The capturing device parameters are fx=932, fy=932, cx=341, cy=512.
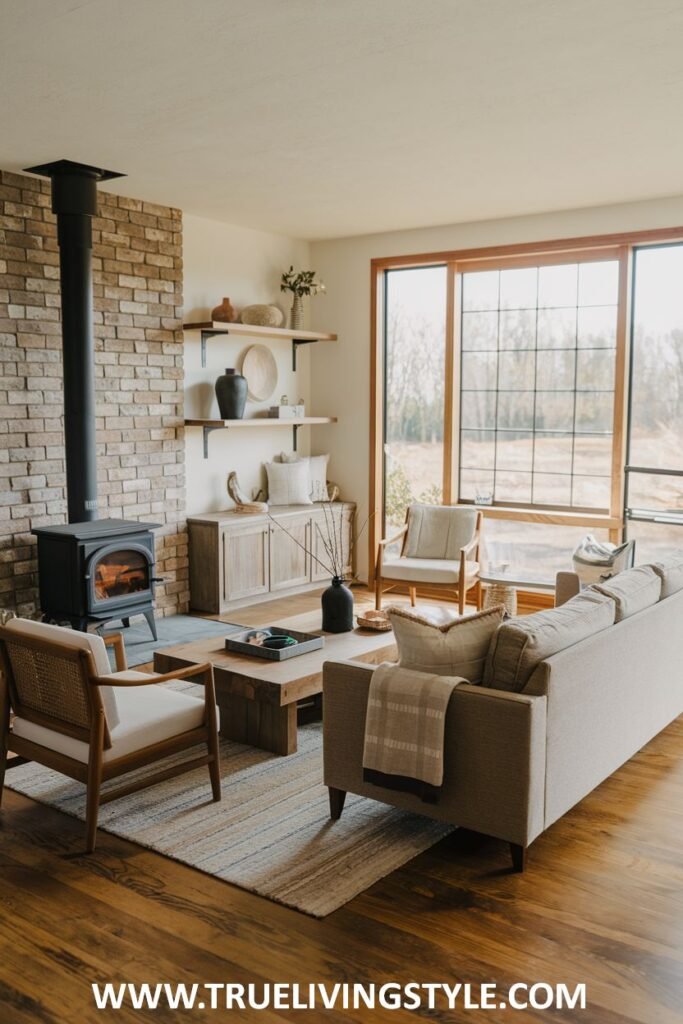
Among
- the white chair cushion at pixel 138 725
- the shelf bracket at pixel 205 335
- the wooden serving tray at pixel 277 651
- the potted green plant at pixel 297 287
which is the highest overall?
the potted green plant at pixel 297 287

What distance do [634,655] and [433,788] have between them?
1.10 metres

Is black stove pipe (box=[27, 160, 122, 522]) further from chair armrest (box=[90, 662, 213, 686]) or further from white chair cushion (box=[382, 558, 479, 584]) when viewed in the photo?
chair armrest (box=[90, 662, 213, 686])

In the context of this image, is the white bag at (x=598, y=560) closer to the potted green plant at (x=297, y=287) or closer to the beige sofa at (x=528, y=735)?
the beige sofa at (x=528, y=735)

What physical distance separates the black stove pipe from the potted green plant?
221 centimetres

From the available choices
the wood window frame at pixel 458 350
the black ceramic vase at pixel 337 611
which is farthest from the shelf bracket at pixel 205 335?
the black ceramic vase at pixel 337 611

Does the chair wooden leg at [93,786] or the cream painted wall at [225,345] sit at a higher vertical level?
the cream painted wall at [225,345]

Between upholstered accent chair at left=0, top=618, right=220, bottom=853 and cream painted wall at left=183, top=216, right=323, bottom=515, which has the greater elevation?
cream painted wall at left=183, top=216, right=323, bottom=515

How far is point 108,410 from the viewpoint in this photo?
20.1ft

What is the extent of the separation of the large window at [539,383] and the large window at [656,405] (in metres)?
0.19

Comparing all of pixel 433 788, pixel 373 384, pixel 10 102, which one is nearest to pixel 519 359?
pixel 373 384

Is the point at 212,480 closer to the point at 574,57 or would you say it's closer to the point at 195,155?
the point at 195,155

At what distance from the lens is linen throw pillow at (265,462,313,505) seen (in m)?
7.41

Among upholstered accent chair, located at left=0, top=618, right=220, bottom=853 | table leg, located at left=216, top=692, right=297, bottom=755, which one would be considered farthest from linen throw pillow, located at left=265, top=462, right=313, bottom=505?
upholstered accent chair, located at left=0, top=618, right=220, bottom=853

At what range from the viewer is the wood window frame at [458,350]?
21.2 feet
